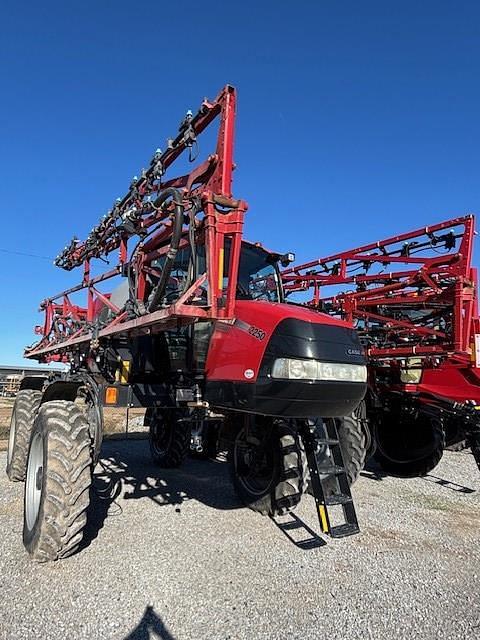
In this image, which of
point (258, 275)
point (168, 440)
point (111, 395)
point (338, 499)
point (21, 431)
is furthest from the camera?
point (168, 440)

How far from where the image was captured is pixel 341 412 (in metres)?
3.90

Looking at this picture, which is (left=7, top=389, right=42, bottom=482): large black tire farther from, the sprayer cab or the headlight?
the headlight

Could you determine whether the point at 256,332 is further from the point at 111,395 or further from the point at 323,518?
the point at 111,395

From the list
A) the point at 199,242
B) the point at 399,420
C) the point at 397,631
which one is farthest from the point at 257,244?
the point at 399,420

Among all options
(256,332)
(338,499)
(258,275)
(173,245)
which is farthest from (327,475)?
(173,245)

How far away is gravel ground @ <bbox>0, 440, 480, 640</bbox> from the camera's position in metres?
3.06

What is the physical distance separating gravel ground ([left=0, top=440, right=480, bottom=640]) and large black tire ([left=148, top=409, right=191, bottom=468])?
155cm

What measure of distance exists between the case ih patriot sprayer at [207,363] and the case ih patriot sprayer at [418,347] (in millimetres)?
1651

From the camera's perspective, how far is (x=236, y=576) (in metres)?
3.81

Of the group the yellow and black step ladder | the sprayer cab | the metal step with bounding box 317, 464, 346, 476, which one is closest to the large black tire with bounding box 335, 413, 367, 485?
the yellow and black step ladder

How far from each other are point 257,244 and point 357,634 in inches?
145

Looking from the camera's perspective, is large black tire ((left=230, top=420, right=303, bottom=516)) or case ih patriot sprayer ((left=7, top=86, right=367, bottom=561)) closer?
case ih patriot sprayer ((left=7, top=86, right=367, bottom=561))

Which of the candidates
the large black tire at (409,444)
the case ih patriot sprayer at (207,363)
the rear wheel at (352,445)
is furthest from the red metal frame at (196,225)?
the large black tire at (409,444)

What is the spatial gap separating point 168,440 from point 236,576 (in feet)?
13.8
